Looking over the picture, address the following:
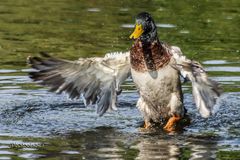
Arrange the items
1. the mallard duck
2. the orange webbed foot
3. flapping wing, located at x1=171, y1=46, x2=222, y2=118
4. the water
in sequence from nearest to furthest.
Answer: the water, flapping wing, located at x1=171, y1=46, x2=222, y2=118, the mallard duck, the orange webbed foot

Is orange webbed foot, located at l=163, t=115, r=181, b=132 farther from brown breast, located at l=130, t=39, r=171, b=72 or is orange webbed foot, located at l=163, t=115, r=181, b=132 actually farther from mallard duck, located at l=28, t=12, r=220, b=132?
brown breast, located at l=130, t=39, r=171, b=72

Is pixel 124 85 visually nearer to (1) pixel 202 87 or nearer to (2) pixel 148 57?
(2) pixel 148 57

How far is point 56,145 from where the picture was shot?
9523mm

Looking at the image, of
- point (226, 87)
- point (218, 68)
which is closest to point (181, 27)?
point (218, 68)

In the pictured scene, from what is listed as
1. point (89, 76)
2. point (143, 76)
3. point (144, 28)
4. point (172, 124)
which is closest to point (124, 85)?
point (89, 76)

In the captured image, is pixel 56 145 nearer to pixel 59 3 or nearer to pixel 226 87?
pixel 226 87

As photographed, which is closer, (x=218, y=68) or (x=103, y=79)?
(x=103, y=79)

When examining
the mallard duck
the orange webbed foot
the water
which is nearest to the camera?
the water

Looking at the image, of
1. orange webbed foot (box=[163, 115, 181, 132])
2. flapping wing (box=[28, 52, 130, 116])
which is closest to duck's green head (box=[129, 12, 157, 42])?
flapping wing (box=[28, 52, 130, 116])

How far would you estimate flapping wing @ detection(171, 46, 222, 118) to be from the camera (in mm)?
9727

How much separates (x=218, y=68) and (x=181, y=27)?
3292mm

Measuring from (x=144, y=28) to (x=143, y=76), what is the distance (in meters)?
0.57

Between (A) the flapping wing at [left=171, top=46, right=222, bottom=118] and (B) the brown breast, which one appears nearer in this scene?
(A) the flapping wing at [left=171, top=46, right=222, bottom=118]

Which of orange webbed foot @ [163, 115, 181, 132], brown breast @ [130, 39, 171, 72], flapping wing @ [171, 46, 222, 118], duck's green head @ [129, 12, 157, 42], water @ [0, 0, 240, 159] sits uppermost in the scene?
duck's green head @ [129, 12, 157, 42]
